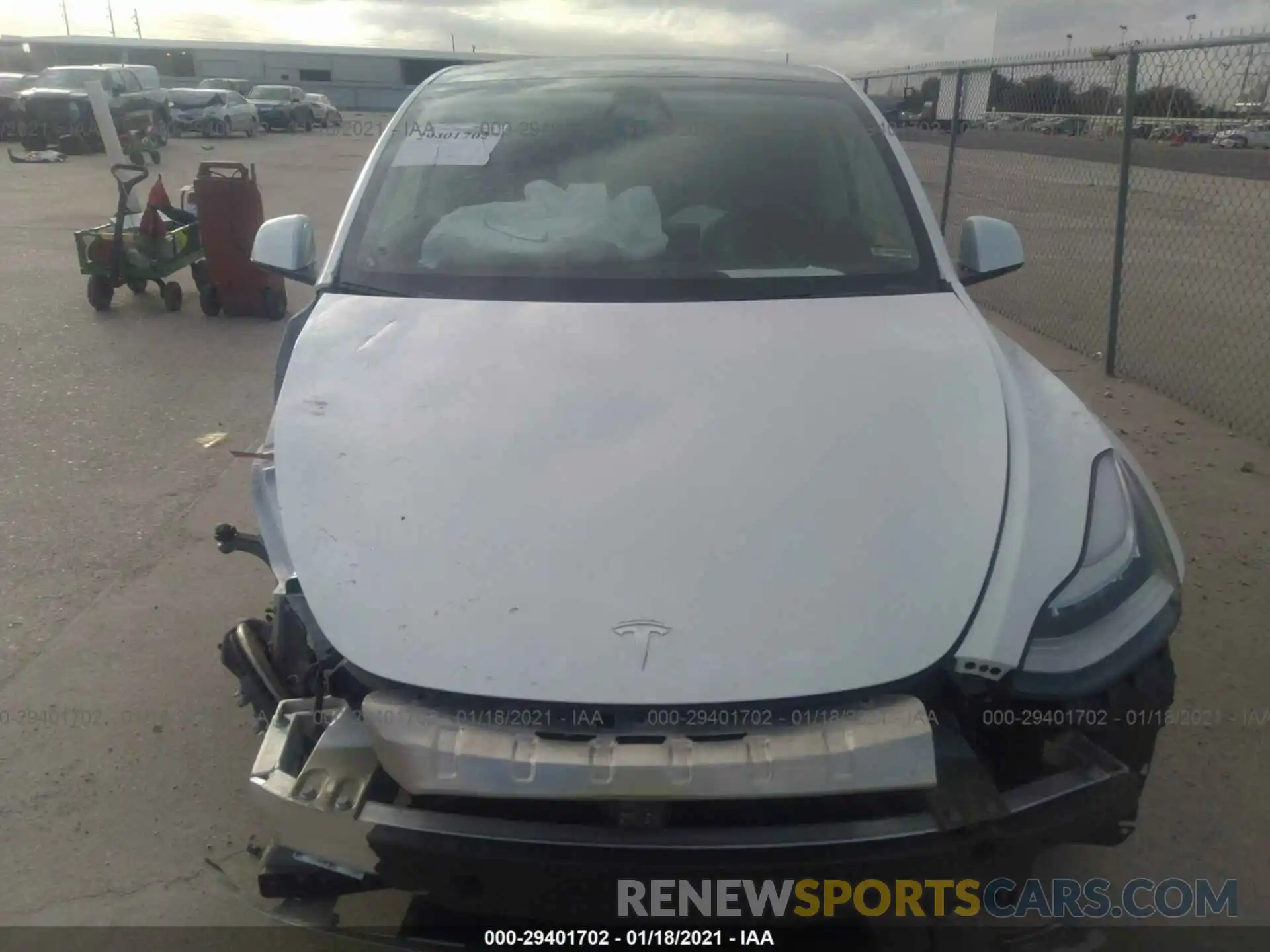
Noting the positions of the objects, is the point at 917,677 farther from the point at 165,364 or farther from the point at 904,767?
the point at 165,364

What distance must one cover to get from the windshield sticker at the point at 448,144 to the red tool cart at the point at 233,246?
502 centimetres

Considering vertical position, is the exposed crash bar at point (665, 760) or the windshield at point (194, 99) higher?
the windshield at point (194, 99)

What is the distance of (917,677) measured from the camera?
1899 millimetres

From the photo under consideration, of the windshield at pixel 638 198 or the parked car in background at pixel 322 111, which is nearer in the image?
the windshield at pixel 638 198

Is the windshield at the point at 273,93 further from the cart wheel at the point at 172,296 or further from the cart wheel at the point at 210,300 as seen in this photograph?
the cart wheel at the point at 210,300

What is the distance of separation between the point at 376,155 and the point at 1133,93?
4847mm

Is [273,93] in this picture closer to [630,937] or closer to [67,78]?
[67,78]

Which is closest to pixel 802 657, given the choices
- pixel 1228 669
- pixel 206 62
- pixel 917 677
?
pixel 917 677

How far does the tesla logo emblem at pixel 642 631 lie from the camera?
1.90m

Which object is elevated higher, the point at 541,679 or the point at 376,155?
the point at 376,155

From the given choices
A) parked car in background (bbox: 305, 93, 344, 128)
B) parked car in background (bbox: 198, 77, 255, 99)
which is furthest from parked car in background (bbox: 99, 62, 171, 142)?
parked car in background (bbox: 198, 77, 255, 99)

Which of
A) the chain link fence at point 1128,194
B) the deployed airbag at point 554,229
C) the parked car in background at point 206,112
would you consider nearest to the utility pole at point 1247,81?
the chain link fence at point 1128,194

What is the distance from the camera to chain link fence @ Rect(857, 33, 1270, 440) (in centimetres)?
626

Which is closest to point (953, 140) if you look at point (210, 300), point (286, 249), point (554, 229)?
point (210, 300)
